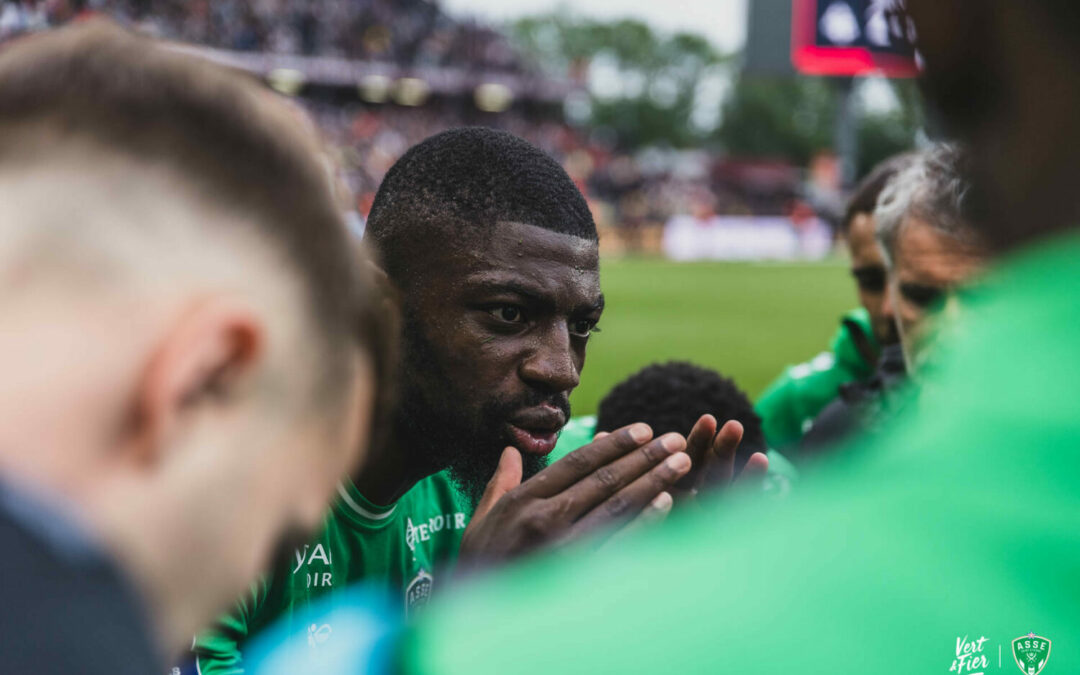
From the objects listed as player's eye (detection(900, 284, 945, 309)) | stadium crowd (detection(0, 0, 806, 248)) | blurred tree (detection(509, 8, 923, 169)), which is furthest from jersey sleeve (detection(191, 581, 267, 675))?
blurred tree (detection(509, 8, 923, 169))

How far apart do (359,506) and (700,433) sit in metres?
0.80

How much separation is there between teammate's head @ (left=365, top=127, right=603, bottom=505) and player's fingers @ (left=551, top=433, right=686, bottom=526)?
32.1 inches

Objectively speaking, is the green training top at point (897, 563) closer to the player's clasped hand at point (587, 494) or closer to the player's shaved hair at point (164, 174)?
the player's shaved hair at point (164, 174)

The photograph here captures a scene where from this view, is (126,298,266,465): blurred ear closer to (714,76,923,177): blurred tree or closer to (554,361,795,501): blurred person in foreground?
(554,361,795,501): blurred person in foreground

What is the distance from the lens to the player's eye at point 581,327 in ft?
7.54

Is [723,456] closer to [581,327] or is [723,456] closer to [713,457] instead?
[713,457]

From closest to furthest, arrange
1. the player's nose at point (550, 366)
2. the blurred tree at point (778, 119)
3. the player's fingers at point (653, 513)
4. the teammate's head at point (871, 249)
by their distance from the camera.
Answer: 1. the player's fingers at point (653, 513)
2. the player's nose at point (550, 366)
3. the teammate's head at point (871, 249)
4. the blurred tree at point (778, 119)

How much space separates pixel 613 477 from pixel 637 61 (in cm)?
9520

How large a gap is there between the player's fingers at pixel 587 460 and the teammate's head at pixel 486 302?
738 millimetres

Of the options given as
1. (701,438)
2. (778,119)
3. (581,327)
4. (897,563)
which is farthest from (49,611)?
(778,119)

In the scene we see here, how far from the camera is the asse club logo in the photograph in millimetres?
678

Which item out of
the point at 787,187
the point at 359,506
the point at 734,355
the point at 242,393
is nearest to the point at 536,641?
the point at 242,393

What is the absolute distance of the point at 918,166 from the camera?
11.2ft

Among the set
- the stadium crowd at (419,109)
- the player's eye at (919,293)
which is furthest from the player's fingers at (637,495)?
the stadium crowd at (419,109)
